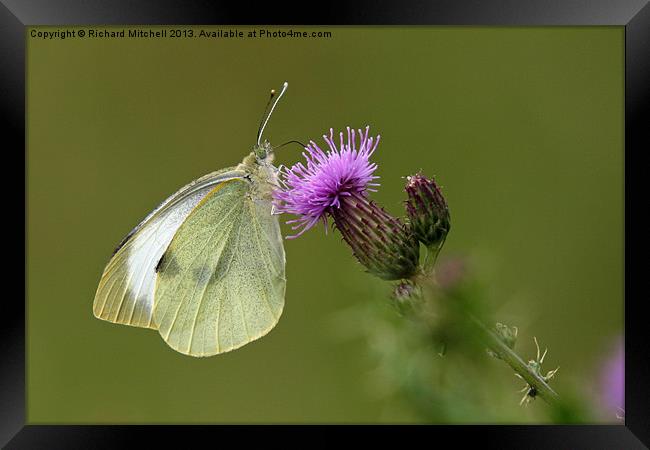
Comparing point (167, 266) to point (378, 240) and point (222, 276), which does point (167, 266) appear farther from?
point (378, 240)

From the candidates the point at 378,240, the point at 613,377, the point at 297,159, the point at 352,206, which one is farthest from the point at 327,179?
the point at 297,159

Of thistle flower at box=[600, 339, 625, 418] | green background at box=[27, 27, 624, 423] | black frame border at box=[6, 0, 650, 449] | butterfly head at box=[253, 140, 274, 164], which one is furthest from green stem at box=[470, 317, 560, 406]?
green background at box=[27, 27, 624, 423]

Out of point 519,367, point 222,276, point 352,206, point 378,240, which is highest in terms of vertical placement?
point 352,206

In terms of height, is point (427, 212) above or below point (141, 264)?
above

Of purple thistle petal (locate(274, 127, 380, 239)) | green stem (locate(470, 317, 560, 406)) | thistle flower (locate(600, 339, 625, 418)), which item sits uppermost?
purple thistle petal (locate(274, 127, 380, 239))

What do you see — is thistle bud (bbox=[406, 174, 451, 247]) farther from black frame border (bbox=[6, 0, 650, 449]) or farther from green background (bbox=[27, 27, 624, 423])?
green background (bbox=[27, 27, 624, 423])
